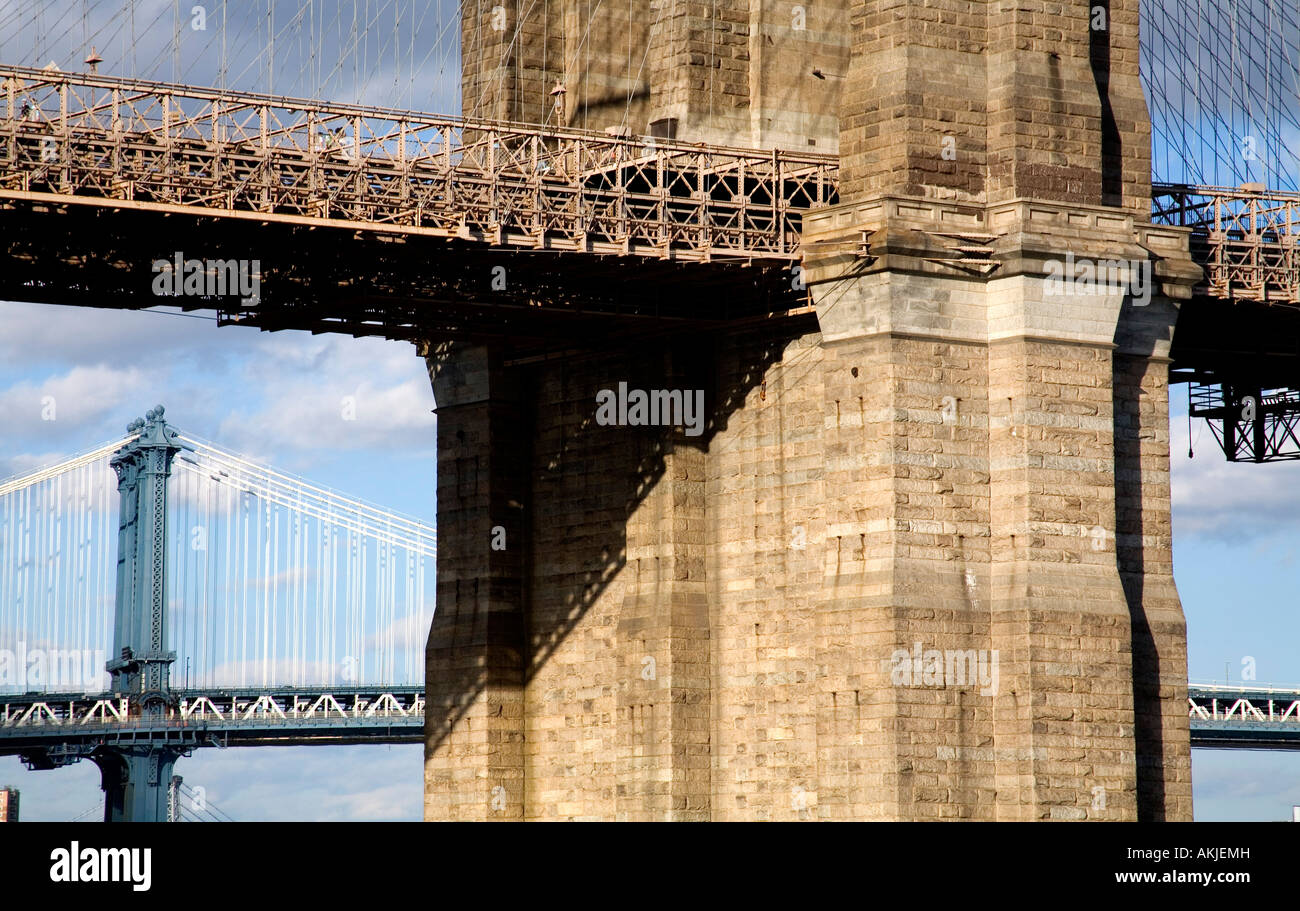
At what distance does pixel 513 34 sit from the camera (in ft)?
267

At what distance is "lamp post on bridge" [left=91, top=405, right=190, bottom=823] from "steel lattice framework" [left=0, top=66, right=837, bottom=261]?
91.2m

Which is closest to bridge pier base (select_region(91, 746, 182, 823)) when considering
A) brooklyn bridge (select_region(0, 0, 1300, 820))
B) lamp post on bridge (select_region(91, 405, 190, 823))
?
lamp post on bridge (select_region(91, 405, 190, 823))

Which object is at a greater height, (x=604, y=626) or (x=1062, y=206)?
(x=1062, y=206)

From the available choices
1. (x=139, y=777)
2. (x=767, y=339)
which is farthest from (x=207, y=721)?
(x=767, y=339)

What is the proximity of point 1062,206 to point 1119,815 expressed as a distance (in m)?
15.6

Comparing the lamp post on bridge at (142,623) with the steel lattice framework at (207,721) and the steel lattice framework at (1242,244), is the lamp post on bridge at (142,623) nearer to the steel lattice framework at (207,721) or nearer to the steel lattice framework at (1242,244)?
the steel lattice framework at (207,721)

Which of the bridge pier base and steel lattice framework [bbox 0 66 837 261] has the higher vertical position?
→ steel lattice framework [bbox 0 66 837 261]

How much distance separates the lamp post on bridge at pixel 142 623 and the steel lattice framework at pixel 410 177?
91231 mm

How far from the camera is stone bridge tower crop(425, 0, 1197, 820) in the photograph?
66.1 meters

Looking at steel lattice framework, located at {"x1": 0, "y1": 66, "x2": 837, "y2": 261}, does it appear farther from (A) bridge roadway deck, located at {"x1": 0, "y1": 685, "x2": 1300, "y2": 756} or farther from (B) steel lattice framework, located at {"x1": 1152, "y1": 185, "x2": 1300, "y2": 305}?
(A) bridge roadway deck, located at {"x1": 0, "y1": 685, "x2": 1300, "y2": 756}

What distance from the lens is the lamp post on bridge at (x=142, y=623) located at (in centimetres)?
15925
